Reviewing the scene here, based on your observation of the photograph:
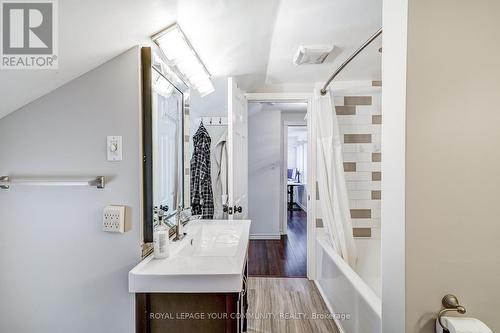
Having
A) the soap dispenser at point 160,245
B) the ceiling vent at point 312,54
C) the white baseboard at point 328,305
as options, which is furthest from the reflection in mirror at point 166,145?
the white baseboard at point 328,305

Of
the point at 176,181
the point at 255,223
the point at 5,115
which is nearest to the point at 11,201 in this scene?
the point at 5,115

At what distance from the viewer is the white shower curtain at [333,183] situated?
2250 mm

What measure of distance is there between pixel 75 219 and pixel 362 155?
104 inches

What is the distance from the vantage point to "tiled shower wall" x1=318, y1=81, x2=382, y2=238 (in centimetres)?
276

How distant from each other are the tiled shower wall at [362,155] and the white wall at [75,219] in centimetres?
227

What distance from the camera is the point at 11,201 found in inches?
47.2

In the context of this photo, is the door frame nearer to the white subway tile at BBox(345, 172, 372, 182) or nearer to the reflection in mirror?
the white subway tile at BBox(345, 172, 372, 182)

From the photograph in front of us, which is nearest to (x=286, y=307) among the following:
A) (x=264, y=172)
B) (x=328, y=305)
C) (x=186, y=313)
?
(x=328, y=305)

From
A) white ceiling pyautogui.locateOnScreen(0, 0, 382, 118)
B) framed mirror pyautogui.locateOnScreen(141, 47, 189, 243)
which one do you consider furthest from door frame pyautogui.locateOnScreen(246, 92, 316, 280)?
framed mirror pyautogui.locateOnScreen(141, 47, 189, 243)

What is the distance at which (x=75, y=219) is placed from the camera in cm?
121

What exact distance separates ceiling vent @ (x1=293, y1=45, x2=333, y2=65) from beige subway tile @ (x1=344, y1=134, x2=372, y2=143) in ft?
3.15

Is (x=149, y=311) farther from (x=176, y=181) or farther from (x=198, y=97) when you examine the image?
(x=198, y=97)

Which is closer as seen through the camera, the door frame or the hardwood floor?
the hardwood floor

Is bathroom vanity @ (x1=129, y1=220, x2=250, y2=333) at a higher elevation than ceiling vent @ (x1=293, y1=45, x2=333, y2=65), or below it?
below
